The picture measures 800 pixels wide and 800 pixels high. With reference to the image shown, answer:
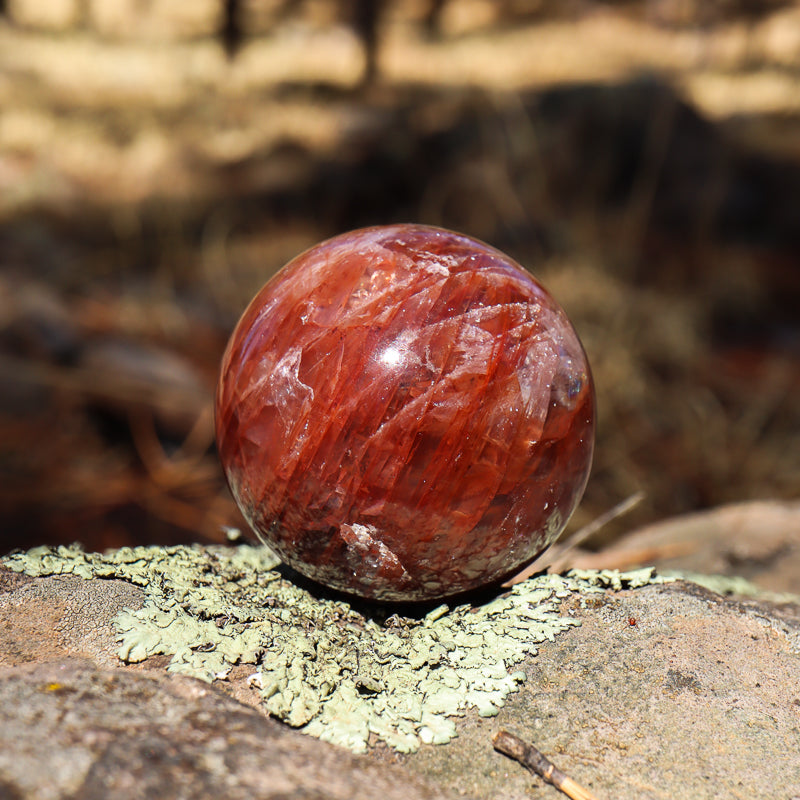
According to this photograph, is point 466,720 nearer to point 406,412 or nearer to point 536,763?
point 536,763

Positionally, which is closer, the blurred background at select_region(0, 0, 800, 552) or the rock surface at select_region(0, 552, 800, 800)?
the rock surface at select_region(0, 552, 800, 800)

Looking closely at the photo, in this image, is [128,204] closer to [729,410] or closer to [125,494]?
[125,494]

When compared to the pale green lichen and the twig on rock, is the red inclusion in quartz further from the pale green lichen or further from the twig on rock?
the twig on rock

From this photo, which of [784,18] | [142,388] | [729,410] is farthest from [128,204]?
[784,18]

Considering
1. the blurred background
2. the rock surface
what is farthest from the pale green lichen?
the blurred background

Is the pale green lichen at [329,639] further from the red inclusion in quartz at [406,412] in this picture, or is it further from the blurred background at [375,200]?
the blurred background at [375,200]

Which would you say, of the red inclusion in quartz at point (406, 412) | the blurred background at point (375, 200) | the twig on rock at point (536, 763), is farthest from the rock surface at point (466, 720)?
the blurred background at point (375, 200)
